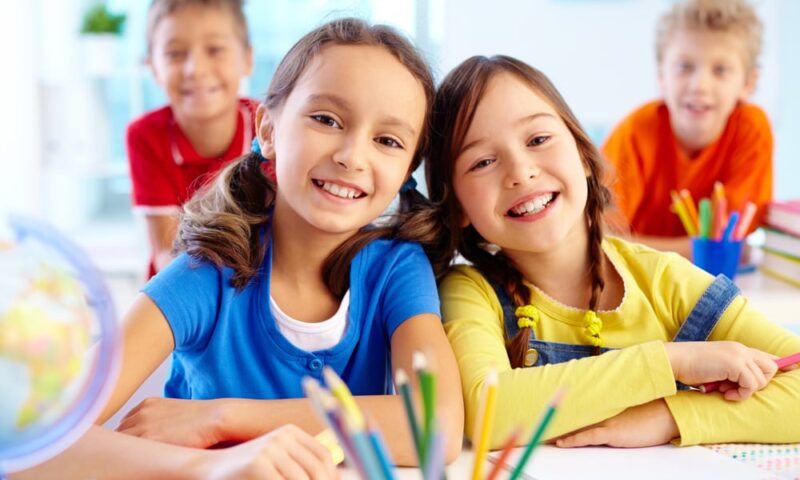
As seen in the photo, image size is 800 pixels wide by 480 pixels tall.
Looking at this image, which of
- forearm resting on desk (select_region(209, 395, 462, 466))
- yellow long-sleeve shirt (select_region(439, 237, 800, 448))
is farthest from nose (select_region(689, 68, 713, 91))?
forearm resting on desk (select_region(209, 395, 462, 466))

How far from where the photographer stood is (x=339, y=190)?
1.06m

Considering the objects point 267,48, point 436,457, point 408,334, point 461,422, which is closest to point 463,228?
point 408,334

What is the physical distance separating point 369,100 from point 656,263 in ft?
1.43

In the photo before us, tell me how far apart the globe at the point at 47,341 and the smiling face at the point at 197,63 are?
138 centimetres

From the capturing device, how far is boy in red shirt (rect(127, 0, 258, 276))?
193 cm

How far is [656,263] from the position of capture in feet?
3.77

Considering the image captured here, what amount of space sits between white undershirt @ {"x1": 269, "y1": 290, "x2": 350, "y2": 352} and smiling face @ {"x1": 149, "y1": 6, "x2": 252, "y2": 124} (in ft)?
3.16

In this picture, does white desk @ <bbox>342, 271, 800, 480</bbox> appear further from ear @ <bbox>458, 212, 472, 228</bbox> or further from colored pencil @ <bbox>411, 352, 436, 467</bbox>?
colored pencil @ <bbox>411, 352, 436, 467</bbox>

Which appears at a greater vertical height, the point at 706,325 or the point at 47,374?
the point at 47,374

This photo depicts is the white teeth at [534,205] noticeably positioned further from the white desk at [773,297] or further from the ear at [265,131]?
the white desk at [773,297]

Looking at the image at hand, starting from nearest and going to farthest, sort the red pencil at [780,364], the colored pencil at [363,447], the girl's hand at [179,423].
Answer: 1. the colored pencil at [363,447]
2. the girl's hand at [179,423]
3. the red pencil at [780,364]

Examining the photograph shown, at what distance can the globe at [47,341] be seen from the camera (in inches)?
21.7

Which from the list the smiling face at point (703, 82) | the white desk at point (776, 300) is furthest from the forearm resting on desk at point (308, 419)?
the smiling face at point (703, 82)

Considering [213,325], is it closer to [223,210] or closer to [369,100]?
[223,210]
